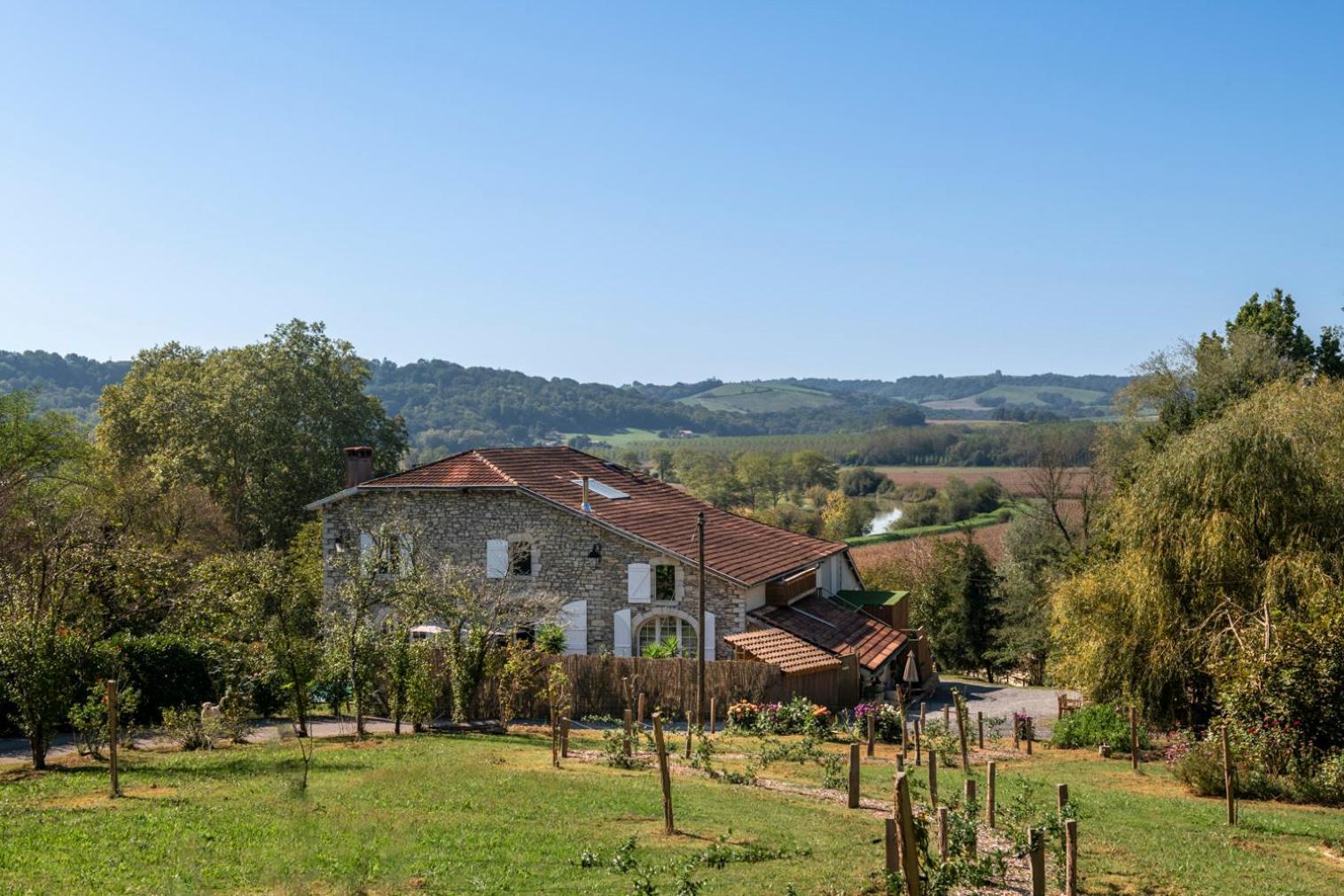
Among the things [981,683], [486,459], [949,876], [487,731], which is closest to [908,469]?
[981,683]

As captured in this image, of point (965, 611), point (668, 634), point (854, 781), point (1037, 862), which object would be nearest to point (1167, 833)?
point (854, 781)

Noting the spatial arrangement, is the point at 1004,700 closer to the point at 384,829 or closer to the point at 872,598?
the point at 872,598

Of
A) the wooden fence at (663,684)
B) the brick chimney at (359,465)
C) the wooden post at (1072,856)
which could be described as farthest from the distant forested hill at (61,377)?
the wooden post at (1072,856)

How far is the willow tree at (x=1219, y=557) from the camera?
21.0 meters

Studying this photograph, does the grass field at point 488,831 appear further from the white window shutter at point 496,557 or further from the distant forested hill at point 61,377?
the distant forested hill at point 61,377

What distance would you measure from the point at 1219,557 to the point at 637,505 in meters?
16.7

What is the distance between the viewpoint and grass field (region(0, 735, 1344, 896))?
991 centimetres

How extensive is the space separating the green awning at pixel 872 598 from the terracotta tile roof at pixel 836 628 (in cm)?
148

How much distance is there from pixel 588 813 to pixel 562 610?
17721 millimetres

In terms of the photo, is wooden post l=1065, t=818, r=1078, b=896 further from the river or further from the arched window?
the river

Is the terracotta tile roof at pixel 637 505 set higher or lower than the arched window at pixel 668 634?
higher

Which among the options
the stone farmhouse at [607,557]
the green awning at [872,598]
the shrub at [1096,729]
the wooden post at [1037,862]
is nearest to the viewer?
the wooden post at [1037,862]

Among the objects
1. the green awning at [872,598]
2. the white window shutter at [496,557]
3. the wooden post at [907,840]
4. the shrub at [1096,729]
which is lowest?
the shrub at [1096,729]

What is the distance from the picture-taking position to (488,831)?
11.9 m
